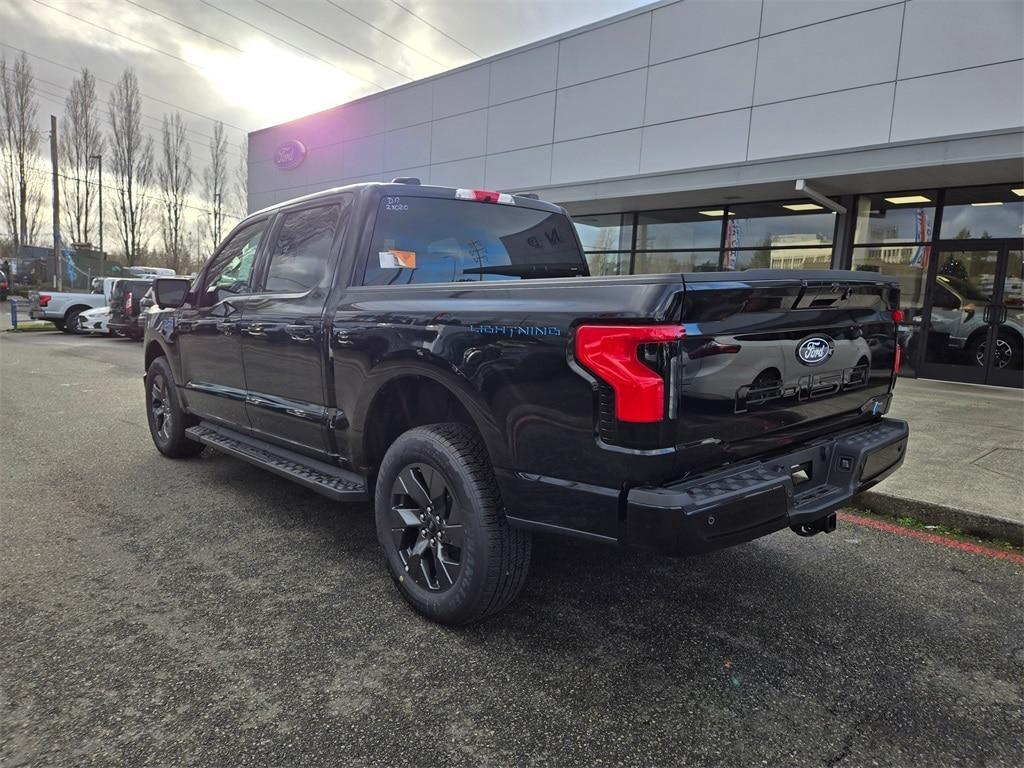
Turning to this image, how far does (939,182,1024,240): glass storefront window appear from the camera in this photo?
9.84m

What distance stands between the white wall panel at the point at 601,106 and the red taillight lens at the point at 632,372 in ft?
39.9

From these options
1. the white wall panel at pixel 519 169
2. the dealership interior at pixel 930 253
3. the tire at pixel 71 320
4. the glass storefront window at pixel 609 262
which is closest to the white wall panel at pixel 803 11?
the dealership interior at pixel 930 253

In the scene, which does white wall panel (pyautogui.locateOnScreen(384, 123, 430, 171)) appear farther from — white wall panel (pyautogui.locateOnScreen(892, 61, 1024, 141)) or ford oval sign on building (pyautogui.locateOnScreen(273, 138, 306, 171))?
white wall panel (pyautogui.locateOnScreen(892, 61, 1024, 141))

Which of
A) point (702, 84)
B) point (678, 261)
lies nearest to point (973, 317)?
point (678, 261)

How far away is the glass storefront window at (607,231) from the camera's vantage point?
46.0 ft

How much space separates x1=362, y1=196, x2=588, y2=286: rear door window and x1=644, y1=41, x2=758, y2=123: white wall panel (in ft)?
30.1

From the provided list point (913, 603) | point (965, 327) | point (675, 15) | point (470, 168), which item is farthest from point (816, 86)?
point (913, 603)

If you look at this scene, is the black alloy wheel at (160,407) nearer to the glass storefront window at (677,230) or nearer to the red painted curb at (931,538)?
the red painted curb at (931,538)

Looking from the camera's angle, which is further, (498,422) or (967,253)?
(967,253)

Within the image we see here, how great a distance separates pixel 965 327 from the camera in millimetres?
10461

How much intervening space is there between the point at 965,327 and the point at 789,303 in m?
10.4

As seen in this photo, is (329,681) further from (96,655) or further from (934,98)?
(934,98)

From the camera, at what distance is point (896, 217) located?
10883mm

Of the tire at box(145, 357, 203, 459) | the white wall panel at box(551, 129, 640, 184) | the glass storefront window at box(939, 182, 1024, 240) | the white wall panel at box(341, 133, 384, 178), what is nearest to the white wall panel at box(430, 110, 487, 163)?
the white wall panel at box(341, 133, 384, 178)
